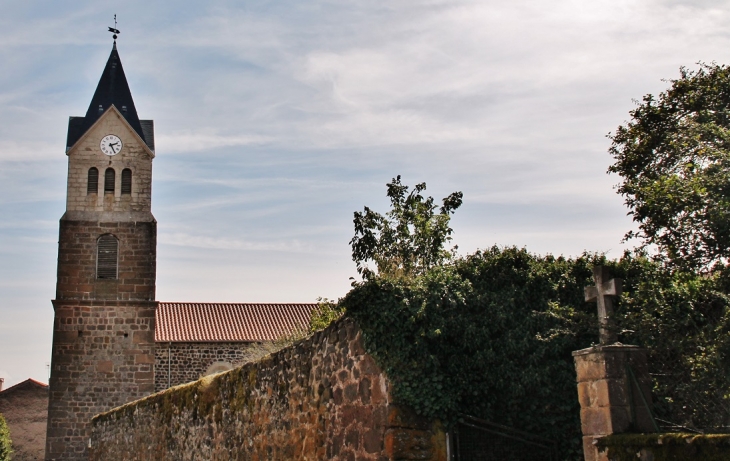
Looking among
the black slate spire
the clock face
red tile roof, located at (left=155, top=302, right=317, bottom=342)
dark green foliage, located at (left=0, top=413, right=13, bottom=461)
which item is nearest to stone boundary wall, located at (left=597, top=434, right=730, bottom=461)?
the clock face

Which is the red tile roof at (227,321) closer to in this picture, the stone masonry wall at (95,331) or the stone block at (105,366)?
the stone masonry wall at (95,331)

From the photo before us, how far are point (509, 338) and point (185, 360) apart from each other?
28530mm

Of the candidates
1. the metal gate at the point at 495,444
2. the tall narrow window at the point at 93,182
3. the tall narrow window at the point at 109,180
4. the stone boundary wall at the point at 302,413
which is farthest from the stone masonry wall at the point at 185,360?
the metal gate at the point at 495,444

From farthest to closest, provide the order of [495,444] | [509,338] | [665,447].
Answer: [509,338] → [495,444] → [665,447]

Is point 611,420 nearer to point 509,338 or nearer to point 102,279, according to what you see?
point 509,338

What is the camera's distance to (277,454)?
34.2 ft

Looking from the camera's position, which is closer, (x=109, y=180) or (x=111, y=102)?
(x=109, y=180)

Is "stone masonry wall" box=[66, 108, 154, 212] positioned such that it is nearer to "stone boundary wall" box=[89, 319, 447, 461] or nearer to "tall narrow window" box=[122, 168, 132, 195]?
"tall narrow window" box=[122, 168, 132, 195]

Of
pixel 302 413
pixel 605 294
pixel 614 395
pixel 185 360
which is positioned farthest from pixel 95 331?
pixel 614 395

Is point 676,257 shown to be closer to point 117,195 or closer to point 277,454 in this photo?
point 277,454

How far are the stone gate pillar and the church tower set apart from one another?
2574 cm

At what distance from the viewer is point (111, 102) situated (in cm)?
3456

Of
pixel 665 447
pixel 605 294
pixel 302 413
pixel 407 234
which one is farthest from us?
pixel 407 234

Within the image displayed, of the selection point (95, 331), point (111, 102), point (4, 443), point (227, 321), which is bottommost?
point (4, 443)
